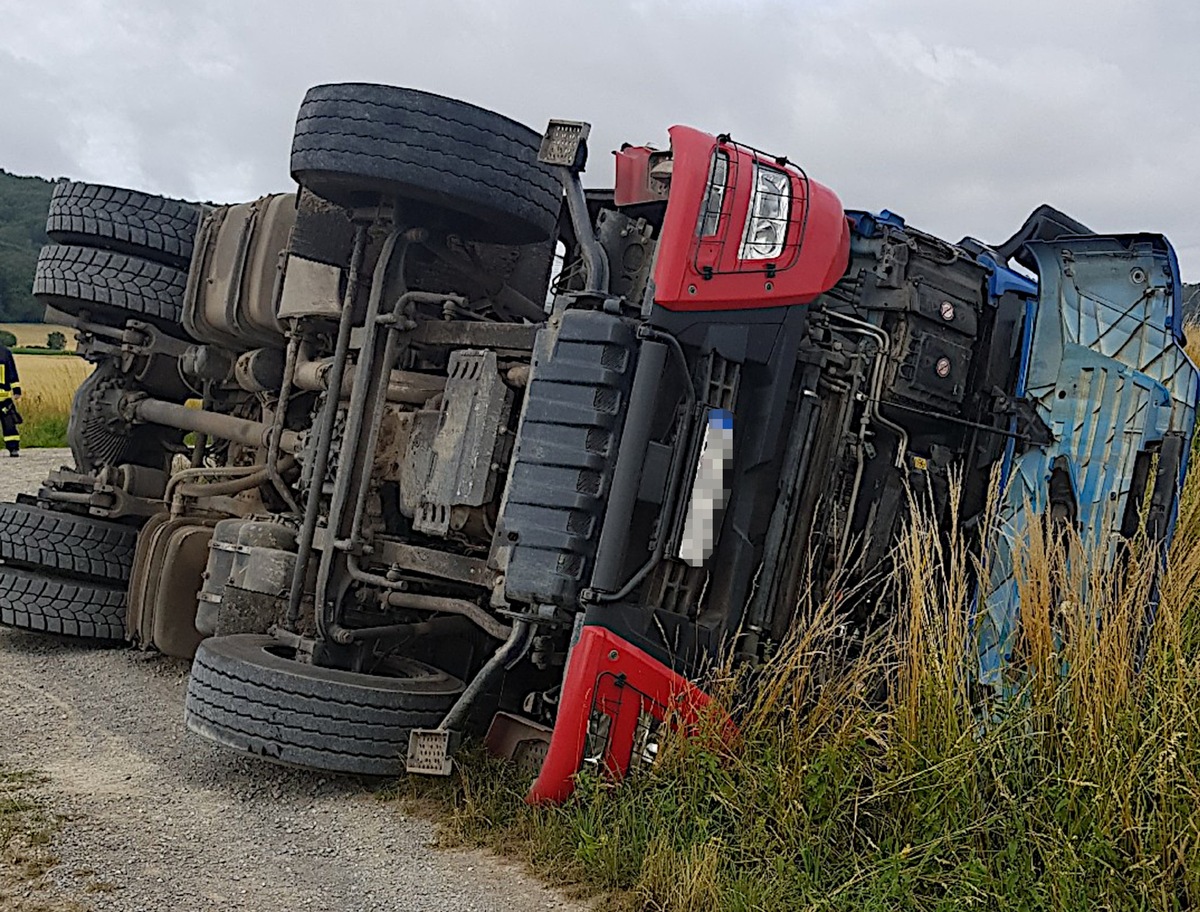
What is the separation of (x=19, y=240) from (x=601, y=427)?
56.9 m

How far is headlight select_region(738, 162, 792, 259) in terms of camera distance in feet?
13.7

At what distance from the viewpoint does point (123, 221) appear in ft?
23.8

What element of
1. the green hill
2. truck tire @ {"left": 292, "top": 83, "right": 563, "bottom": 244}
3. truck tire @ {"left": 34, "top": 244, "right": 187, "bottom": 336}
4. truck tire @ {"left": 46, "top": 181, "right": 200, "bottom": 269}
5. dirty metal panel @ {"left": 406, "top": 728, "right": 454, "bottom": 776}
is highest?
the green hill

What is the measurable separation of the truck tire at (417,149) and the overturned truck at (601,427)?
0.5 inches

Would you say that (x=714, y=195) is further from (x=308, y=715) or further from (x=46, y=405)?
(x=46, y=405)

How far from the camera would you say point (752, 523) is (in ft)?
14.1

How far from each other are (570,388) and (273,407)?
3094mm

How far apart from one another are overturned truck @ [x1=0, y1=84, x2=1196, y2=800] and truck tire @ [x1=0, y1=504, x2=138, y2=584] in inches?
43.0

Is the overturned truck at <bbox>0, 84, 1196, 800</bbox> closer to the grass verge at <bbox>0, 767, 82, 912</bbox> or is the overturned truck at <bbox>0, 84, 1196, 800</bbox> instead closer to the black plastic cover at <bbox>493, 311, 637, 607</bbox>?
the black plastic cover at <bbox>493, 311, 637, 607</bbox>

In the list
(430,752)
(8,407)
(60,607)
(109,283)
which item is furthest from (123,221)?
(8,407)

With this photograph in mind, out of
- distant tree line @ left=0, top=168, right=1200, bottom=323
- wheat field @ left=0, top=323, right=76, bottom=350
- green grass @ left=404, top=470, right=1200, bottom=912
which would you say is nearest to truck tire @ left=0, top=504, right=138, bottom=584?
green grass @ left=404, top=470, right=1200, bottom=912

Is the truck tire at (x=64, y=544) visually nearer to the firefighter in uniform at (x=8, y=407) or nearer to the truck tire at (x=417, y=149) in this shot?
the truck tire at (x=417, y=149)

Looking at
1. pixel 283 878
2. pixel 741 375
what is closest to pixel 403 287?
pixel 741 375

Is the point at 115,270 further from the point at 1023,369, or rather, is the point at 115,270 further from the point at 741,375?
the point at 1023,369
